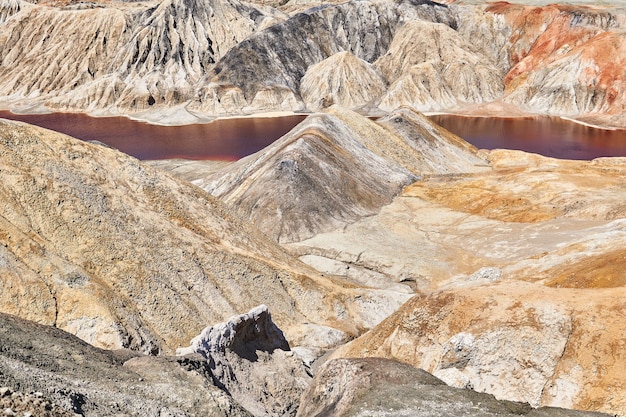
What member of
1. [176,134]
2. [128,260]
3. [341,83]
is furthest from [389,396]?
[341,83]

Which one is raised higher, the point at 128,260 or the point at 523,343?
the point at 128,260

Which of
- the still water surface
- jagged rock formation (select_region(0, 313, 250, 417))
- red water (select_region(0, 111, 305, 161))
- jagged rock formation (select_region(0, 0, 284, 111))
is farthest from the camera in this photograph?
jagged rock formation (select_region(0, 0, 284, 111))

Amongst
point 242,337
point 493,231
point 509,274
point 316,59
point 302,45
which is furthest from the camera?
point 316,59

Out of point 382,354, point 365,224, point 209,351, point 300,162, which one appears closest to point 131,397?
point 209,351

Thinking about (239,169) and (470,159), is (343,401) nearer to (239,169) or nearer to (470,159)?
(239,169)

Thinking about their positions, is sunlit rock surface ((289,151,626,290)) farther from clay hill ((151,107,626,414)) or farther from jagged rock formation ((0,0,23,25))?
jagged rock formation ((0,0,23,25))

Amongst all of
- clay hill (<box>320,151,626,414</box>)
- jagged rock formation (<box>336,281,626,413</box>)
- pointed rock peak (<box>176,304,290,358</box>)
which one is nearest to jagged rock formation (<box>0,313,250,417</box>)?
pointed rock peak (<box>176,304,290,358</box>)

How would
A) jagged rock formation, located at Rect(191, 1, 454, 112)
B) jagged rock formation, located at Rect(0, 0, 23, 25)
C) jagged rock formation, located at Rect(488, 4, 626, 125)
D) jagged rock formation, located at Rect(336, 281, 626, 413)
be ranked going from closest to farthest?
jagged rock formation, located at Rect(336, 281, 626, 413) → jagged rock formation, located at Rect(488, 4, 626, 125) → jagged rock formation, located at Rect(191, 1, 454, 112) → jagged rock formation, located at Rect(0, 0, 23, 25)

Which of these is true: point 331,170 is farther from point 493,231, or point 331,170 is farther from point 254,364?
point 254,364
